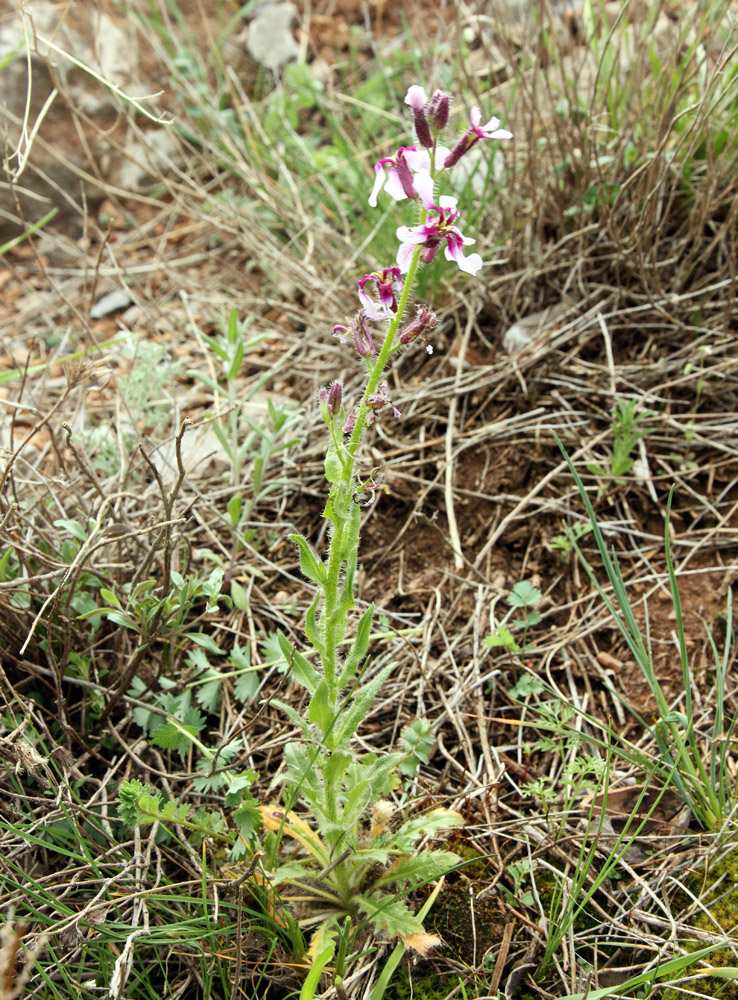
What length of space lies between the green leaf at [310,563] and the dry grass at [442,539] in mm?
408

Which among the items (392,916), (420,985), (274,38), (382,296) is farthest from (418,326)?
(274,38)

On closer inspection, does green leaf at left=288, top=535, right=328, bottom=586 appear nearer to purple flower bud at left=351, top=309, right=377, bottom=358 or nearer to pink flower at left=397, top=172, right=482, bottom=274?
purple flower bud at left=351, top=309, right=377, bottom=358

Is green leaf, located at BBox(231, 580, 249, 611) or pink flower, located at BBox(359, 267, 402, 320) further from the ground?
pink flower, located at BBox(359, 267, 402, 320)

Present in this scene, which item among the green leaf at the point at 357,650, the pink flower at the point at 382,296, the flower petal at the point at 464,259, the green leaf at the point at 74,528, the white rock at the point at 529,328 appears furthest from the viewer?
the white rock at the point at 529,328

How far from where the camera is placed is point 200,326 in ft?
11.5

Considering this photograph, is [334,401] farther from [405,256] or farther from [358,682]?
[358,682]

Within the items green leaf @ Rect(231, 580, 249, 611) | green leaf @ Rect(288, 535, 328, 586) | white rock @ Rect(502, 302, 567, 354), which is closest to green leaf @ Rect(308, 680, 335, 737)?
green leaf @ Rect(288, 535, 328, 586)

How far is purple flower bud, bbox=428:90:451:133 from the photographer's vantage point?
1410mm

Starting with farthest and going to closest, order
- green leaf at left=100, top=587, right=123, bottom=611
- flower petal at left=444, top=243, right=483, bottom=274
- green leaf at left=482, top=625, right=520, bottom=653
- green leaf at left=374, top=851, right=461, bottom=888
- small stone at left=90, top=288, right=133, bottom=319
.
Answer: small stone at left=90, top=288, right=133, bottom=319 → green leaf at left=482, top=625, right=520, bottom=653 → green leaf at left=100, top=587, right=123, bottom=611 → green leaf at left=374, top=851, right=461, bottom=888 → flower petal at left=444, top=243, right=483, bottom=274

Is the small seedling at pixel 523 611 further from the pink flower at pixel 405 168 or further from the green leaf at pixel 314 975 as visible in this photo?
the pink flower at pixel 405 168

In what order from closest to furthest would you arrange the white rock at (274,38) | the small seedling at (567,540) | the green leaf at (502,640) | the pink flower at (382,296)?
the pink flower at (382,296)
the green leaf at (502,640)
the small seedling at (567,540)
the white rock at (274,38)

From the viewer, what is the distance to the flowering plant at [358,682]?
1.43 metres

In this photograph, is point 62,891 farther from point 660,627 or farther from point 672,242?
point 672,242

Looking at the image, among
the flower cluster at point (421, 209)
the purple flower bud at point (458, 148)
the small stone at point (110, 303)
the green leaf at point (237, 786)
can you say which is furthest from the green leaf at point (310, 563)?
the small stone at point (110, 303)
